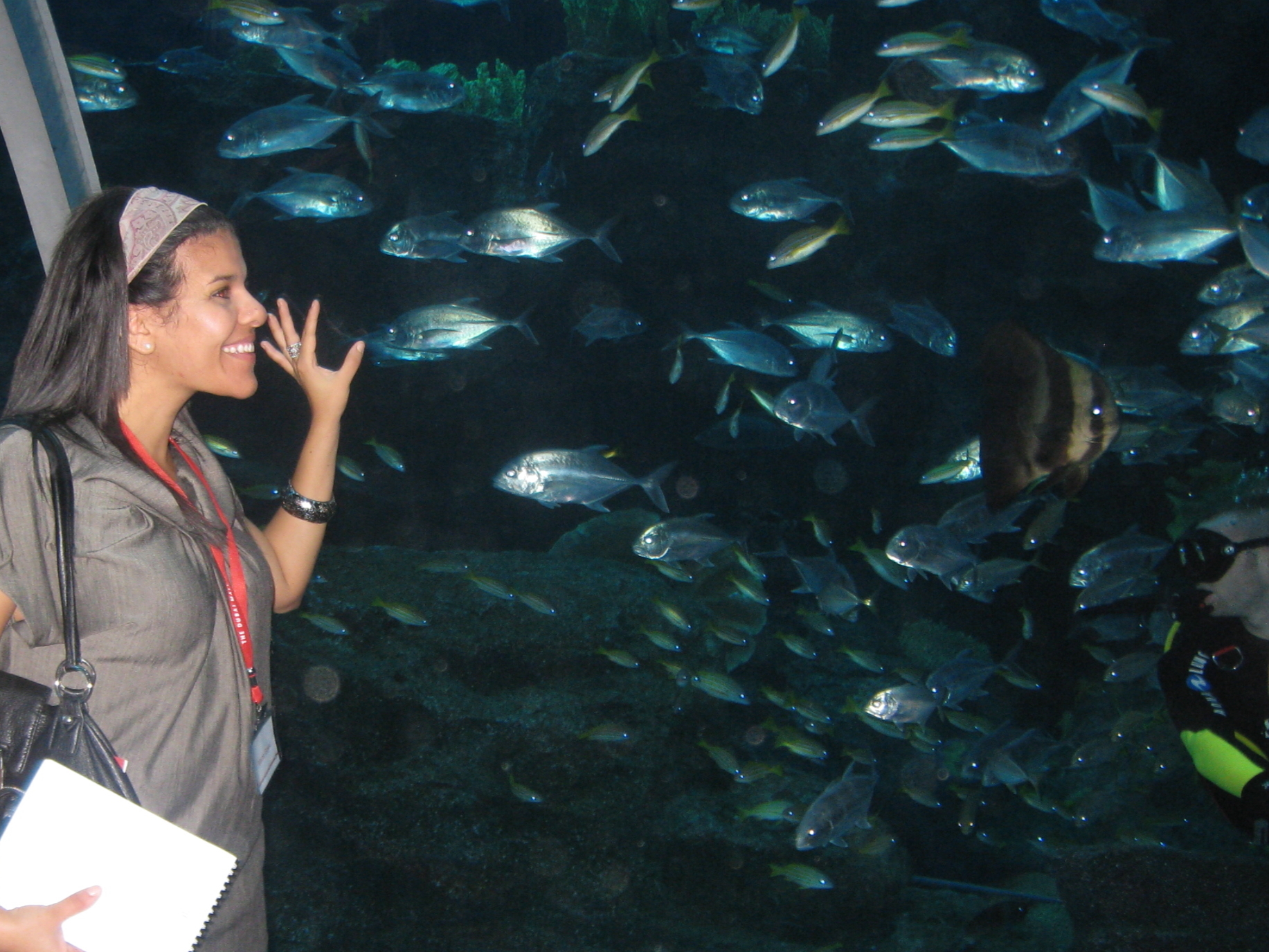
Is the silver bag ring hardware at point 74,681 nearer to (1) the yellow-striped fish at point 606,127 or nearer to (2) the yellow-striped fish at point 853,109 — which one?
(1) the yellow-striped fish at point 606,127

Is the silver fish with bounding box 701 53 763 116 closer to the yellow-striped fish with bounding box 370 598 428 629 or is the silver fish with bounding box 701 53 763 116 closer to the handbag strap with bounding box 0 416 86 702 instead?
the yellow-striped fish with bounding box 370 598 428 629

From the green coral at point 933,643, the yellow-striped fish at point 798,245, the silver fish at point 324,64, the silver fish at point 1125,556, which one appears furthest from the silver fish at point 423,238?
the green coral at point 933,643

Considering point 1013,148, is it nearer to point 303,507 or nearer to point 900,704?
point 900,704

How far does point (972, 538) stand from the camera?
5410mm

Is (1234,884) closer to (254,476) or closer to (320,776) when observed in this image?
(320,776)

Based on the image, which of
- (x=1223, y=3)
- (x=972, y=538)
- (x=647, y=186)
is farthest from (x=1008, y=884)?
(x=1223, y=3)

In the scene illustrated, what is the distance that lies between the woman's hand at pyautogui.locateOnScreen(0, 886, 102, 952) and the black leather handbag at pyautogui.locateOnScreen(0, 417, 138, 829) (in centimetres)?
20

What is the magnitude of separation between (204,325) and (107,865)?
1.04 meters

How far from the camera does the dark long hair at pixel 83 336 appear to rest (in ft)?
4.92

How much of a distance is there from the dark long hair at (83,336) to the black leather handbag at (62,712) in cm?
15

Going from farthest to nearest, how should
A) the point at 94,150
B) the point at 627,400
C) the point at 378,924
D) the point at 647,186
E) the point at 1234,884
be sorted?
1. the point at 627,400
2. the point at 647,186
3. the point at 94,150
4. the point at 378,924
5. the point at 1234,884

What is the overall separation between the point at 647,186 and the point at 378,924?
23.4ft

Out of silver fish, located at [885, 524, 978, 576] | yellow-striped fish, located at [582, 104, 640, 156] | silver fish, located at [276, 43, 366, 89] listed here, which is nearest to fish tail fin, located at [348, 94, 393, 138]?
silver fish, located at [276, 43, 366, 89]

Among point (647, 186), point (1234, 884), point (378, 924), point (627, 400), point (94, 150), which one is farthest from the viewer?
point (627, 400)
